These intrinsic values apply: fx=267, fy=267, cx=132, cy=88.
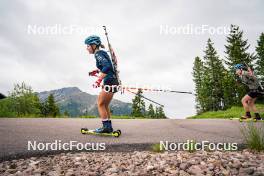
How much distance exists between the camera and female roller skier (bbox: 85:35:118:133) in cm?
625

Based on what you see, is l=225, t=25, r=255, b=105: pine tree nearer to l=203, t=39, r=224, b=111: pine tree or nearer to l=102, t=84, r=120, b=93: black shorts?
l=203, t=39, r=224, b=111: pine tree

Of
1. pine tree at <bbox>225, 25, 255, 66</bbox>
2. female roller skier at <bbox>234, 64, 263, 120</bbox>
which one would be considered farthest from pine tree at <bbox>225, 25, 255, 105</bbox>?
female roller skier at <bbox>234, 64, 263, 120</bbox>

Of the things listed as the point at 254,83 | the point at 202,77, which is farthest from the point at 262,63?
the point at 254,83

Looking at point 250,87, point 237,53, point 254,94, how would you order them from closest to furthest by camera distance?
point 254,94
point 250,87
point 237,53

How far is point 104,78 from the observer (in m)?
6.30

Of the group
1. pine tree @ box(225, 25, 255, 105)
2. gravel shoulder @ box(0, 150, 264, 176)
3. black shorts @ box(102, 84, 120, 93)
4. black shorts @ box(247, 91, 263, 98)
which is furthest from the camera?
pine tree @ box(225, 25, 255, 105)

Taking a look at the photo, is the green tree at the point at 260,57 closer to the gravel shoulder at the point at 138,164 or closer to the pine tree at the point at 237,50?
the pine tree at the point at 237,50

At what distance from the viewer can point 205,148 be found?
4.94 meters

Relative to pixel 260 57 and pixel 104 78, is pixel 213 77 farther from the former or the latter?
pixel 104 78

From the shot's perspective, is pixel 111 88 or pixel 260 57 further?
pixel 260 57

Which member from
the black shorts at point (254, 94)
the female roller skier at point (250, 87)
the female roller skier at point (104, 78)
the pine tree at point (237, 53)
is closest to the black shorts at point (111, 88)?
the female roller skier at point (104, 78)

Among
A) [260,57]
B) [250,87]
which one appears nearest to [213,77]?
[260,57]

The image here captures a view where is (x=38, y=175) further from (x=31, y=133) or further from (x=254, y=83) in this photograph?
(x=254, y=83)

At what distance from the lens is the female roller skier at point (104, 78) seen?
20.5ft
